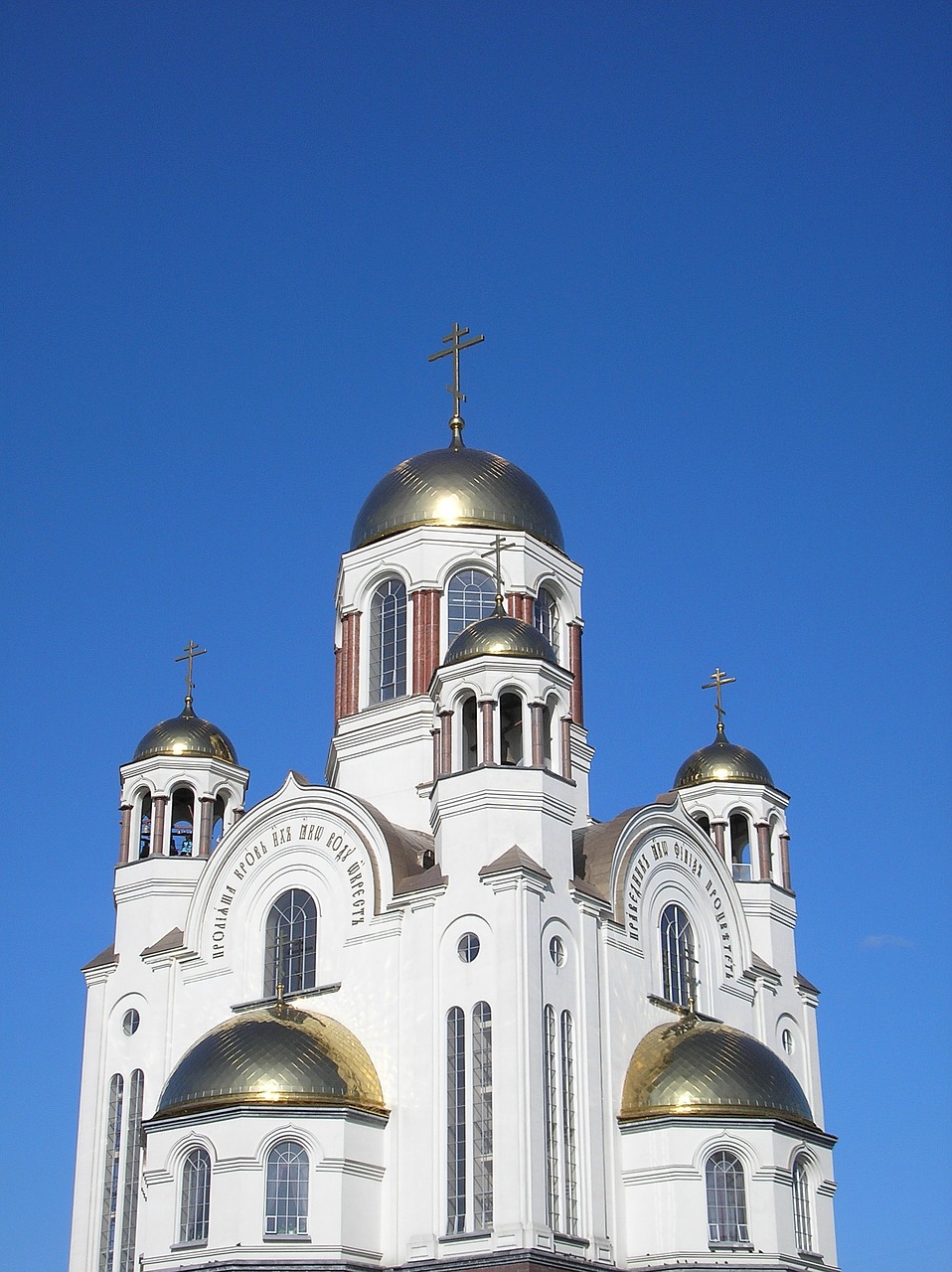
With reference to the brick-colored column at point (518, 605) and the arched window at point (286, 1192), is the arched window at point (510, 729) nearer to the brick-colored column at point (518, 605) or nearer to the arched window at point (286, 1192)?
the brick-colored column at point (518, 605)

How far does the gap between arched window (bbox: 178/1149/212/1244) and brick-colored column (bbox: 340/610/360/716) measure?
8990 millimetres

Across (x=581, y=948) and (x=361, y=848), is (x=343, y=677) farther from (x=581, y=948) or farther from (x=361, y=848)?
(x=581, y=948)

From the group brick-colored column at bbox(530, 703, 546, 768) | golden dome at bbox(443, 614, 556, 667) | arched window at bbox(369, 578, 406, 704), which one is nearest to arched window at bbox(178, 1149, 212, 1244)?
brick-colored column at bbox(530, 703, 546, 768)

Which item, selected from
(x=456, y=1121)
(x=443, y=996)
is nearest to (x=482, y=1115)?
(x=456, y=1121)

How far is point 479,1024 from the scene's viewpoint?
2441 centimetres

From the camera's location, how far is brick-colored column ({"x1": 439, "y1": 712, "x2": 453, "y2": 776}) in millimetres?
26500

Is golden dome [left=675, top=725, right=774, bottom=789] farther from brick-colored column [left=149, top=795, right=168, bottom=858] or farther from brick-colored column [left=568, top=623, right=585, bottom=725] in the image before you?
brick-colored column [left=149, top=795, right=168, bottom=858]

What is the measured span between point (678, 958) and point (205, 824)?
8023 mm

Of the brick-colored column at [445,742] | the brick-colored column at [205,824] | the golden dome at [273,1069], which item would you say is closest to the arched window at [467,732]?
the brick-colored column at [445,742]

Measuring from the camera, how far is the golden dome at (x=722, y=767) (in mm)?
32566

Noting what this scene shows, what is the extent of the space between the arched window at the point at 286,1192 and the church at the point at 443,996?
1.3 inches

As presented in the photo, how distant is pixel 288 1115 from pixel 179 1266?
7.65 feet

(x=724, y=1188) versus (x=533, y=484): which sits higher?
(x=533, y=484)

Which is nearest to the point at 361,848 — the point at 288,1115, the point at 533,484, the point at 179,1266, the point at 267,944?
the point at 267,944
